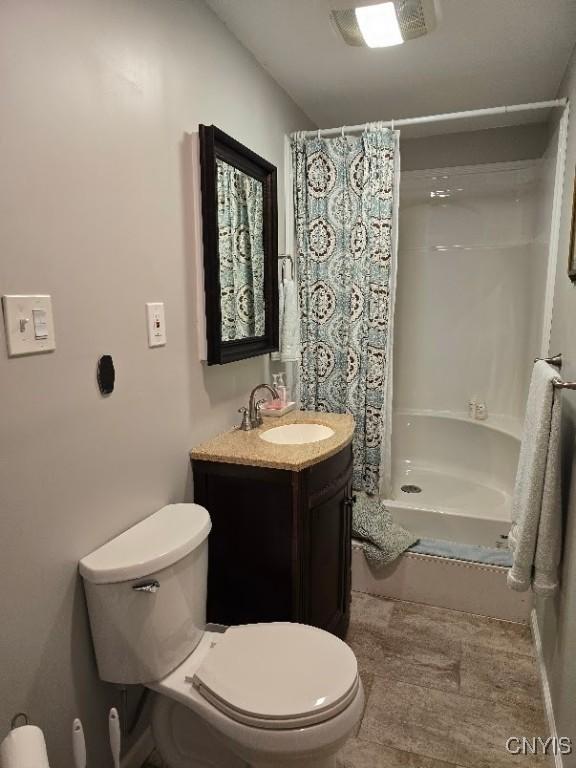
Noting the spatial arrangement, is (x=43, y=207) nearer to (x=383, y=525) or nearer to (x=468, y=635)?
(x=383, y=525)

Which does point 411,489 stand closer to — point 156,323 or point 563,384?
point 563,384

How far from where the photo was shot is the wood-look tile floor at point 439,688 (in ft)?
5.01

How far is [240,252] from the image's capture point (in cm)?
193

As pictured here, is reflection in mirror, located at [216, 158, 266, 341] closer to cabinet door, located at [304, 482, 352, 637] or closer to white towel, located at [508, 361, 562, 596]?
cabinet door, located at [304, 482, 352, 637]

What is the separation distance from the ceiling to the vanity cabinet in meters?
1.52

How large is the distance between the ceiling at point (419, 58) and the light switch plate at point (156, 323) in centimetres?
108

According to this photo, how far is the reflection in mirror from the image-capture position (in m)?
1.80

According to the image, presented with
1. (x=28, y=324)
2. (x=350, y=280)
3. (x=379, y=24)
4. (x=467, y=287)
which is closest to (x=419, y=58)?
(x=379, y=24)

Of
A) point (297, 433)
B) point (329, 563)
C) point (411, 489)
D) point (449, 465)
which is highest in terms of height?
point (297, 433)

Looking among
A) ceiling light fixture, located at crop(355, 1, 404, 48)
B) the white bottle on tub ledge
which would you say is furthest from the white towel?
the white bottle on tub ledge

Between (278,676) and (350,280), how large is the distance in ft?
5.84

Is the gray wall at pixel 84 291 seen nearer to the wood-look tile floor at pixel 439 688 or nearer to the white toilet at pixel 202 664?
the white toilet at pixel 202 664

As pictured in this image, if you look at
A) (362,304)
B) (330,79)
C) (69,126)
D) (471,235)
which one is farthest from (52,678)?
(471,235)

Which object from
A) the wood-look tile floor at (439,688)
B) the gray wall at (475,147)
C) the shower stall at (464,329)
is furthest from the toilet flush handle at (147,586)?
the gray wall at (475,147)
